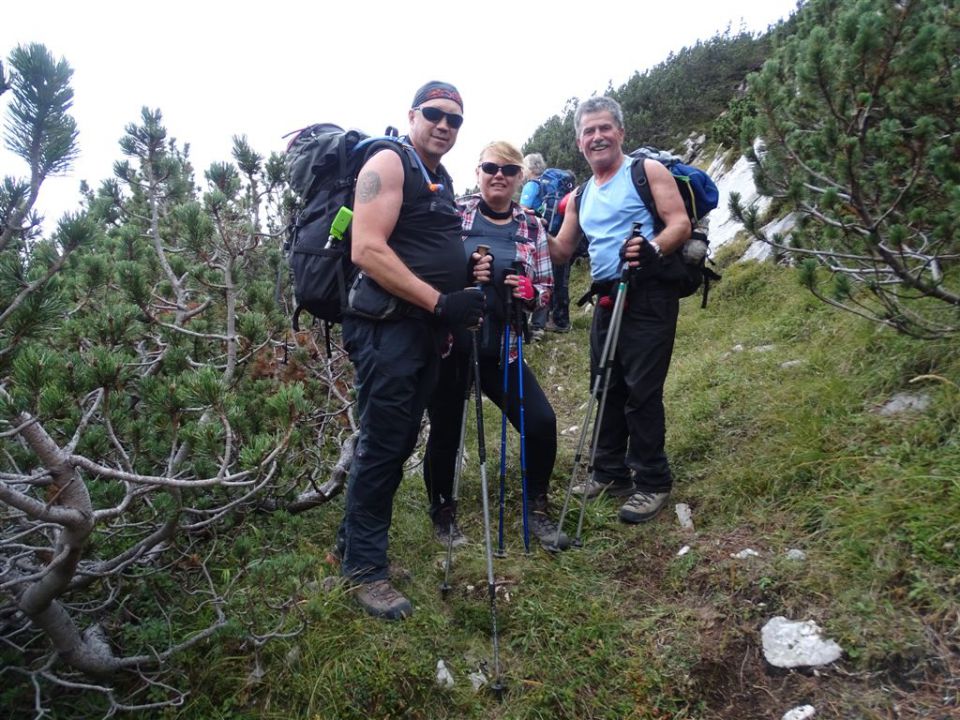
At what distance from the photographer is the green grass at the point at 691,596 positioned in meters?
2.86

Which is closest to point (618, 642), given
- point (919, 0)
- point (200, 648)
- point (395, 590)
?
point (395, 590)

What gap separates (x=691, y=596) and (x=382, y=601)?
173cm

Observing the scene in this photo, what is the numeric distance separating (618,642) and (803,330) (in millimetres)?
4343

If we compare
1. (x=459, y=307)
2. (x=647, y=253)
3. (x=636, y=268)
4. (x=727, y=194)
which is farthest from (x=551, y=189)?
(x=459, y=307)

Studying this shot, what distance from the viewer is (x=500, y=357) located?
4.32m

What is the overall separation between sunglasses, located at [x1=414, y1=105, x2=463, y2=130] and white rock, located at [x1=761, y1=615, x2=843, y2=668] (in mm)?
3109

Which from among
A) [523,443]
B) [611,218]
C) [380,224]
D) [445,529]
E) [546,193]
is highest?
[380,224]

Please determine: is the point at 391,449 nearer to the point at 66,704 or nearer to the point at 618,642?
the point at 618,642

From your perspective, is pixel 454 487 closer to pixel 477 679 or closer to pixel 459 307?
pixel 477 679

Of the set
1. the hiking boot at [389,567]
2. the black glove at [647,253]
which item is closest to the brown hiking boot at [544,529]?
the hiking boot at [389,567]

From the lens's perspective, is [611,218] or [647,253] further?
[611,218]

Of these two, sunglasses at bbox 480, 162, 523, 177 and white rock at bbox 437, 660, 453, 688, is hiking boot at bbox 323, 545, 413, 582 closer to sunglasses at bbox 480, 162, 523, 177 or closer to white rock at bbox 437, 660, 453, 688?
white rock at bbox 437, 660, 453, 688

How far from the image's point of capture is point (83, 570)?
281cm

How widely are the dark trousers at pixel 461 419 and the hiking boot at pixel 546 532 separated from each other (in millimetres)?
143
